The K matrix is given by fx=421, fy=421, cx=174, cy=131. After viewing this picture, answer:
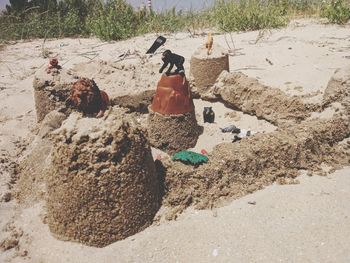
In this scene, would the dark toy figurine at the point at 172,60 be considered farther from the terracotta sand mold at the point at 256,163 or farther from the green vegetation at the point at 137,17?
the green vegetation at the point at 137,17

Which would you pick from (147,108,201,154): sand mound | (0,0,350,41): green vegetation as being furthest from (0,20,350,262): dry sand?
(0,0,350,41): green vegetation

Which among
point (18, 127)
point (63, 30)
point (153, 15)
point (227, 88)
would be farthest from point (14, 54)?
point (227, 88)

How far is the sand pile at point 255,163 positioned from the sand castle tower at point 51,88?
191cm

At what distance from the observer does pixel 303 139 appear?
3.50m

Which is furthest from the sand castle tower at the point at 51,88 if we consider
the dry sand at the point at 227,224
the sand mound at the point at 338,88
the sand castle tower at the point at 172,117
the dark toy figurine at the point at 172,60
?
the sand mound at the point at 338,88

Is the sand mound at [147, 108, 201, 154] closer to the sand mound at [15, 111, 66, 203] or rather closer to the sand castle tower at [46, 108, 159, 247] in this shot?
the sand mound at [15, 111, 66, 203]

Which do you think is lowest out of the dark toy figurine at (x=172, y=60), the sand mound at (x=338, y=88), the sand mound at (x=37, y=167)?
the sand mound at (x=37, y=167)

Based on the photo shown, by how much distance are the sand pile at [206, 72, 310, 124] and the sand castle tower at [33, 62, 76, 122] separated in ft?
5.77

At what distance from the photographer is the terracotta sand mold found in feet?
10.5

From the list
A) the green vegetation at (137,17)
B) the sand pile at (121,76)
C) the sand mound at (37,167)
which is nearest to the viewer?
the sand mound at (37,167)

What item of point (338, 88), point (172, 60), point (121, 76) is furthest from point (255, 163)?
point (121, 76)

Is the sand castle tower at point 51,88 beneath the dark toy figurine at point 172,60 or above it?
beneath

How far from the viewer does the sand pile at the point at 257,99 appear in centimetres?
444

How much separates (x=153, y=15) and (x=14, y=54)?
3.56m
